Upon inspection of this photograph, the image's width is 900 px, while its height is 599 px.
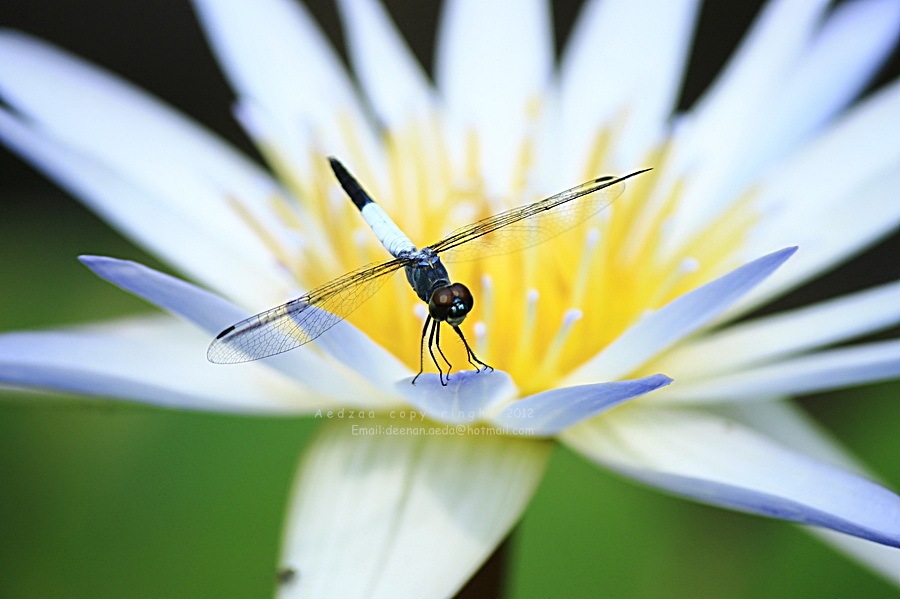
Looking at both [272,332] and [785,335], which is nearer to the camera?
[272,332]

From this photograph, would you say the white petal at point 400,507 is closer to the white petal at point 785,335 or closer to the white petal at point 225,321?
the white petal at point 225,321

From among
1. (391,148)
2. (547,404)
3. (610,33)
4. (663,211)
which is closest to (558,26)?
(610,33)

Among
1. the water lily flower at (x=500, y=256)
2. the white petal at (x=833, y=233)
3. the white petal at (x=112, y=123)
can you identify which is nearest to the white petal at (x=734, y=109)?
the water lily flower at (x=500, y=256)

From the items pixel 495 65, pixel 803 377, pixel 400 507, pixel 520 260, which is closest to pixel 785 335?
pixel 803 377

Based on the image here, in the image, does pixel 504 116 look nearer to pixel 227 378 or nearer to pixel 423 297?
pixel 423 297

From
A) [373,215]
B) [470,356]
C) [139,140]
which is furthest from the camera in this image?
[139,140]

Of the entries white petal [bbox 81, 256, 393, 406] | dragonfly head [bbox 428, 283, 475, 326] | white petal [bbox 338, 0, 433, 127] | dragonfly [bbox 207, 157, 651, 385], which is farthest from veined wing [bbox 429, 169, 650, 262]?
white petal [bbox 338, 0, 433, 127]

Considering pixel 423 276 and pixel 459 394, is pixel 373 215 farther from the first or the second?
pixel 459 394
